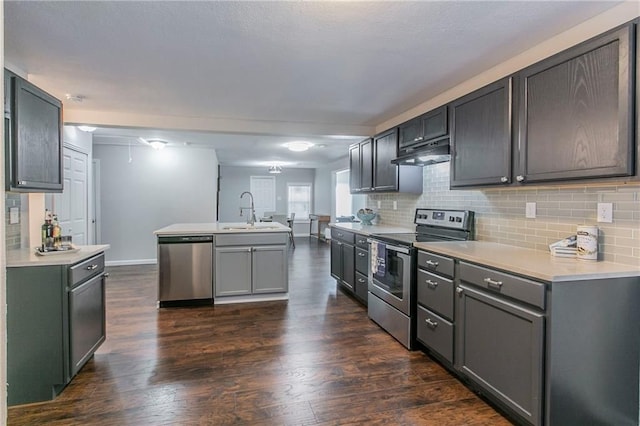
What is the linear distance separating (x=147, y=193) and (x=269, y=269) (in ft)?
12.1

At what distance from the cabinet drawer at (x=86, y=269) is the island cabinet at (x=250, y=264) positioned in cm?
151

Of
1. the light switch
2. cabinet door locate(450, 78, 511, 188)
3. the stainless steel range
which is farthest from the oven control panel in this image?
the light switch

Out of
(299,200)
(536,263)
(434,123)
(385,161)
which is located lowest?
(536,263)

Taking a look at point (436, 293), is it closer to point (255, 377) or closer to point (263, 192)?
point (255, 377)

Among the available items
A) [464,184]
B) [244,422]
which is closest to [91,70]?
[244,422]

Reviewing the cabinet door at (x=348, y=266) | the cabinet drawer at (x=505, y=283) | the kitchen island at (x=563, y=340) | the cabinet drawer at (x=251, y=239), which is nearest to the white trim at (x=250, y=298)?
the cabinet drawer at (x=251, y=239)

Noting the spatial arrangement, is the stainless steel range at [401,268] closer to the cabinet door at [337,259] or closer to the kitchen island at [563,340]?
the kitchen island at [563,340]

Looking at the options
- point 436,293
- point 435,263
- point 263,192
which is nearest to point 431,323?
point 436,293

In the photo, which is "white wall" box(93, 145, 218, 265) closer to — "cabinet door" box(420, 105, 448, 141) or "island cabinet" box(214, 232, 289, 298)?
"island cabinet" box(214, 232, 289, 298)

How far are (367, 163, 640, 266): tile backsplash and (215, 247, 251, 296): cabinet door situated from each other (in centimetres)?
219

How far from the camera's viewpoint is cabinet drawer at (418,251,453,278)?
249cm

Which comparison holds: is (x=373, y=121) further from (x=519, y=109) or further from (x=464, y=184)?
(x=519, y=109)

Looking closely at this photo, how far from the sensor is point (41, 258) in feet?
7.54

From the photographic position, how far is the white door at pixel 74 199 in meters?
4.65
